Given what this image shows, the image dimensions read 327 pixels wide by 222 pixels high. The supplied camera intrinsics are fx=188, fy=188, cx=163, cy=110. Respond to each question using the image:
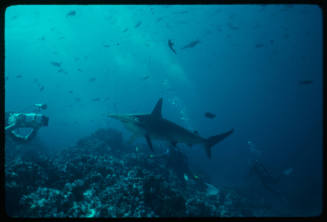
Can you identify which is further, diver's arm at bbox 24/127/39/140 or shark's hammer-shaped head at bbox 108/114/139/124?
diver's arm at bbox 24/127/39/140

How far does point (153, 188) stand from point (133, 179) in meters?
0.91

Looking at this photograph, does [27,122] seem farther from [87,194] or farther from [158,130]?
[158,130]

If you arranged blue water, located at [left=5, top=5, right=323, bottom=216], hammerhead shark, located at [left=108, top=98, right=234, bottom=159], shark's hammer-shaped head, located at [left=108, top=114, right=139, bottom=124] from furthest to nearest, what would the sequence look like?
blue water, located at [left=5, top=5, right=323, bottom=216] < hammerhead shark, located at [left=108, top=98, right=234, bottom=159] < shark's hammer-shaped head, located at [left=108, top=114, right=139, bottom=124]

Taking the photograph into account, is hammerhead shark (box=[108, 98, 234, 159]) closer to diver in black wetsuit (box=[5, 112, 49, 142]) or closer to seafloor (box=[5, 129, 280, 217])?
seafloor (box=[5, 129, 280, 217])

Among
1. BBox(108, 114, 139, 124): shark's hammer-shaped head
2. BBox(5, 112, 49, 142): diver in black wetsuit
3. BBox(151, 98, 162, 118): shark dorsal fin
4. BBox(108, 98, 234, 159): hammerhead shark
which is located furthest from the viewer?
BBox(5, 112, 49, 142): diver in black wetsuit

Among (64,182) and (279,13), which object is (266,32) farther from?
(64,182)

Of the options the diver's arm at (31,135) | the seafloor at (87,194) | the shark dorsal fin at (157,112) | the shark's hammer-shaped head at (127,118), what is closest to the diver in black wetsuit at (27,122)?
the diver's arm at (31,135)

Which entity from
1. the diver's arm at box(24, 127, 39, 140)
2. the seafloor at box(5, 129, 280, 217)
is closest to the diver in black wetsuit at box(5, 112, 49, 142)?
the diver's arm at box(24, 127, 39, 140)

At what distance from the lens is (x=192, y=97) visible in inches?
Result: 7736

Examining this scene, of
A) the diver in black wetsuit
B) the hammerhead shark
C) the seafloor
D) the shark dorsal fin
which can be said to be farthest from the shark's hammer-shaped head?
the diver in black wetsuit

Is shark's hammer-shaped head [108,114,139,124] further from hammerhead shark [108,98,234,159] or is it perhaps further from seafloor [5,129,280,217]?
seafloor [5,129,280,217]

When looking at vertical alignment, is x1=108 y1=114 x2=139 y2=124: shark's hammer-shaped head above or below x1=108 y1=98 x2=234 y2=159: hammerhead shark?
above

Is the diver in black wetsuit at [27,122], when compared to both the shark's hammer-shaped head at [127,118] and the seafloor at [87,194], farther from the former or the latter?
the shark's hammer-shaped head at [127,118]

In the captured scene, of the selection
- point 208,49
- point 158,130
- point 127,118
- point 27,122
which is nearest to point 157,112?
point 158,130
